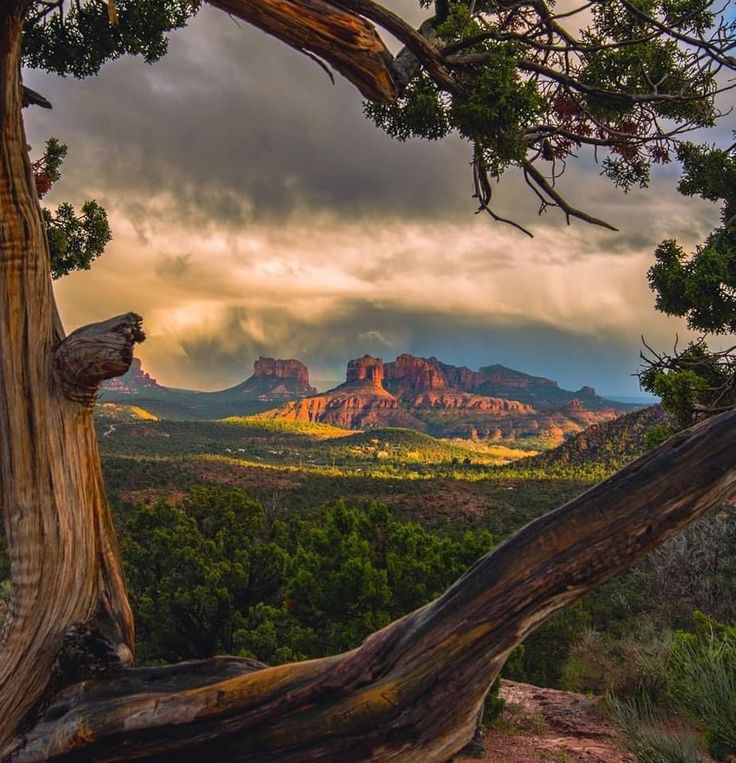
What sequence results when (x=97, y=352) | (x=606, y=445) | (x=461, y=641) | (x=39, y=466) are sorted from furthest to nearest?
(x=606, y=445), (x=39, y=466), (x=97, y=352), (x=461, y=641)

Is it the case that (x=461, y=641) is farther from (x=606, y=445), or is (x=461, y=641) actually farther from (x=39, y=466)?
(x=606, y=445)

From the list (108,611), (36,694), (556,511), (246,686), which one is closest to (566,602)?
(556,511)

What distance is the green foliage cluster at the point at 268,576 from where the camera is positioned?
9258 millimetres

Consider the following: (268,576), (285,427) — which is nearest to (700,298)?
(268,576)

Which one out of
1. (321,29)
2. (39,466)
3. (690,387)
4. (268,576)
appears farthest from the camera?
(268,576)

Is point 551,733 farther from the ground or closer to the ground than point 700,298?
closer to the ground

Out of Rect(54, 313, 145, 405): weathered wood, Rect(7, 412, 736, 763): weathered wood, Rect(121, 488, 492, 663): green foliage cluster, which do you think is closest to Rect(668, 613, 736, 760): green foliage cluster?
Rect(7, 412, 736, 763): weathered wood

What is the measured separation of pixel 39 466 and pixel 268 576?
401 inches

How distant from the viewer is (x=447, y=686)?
6.49 ft

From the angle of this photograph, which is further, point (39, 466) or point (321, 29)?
point (39, 466)

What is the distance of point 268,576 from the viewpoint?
1226cm

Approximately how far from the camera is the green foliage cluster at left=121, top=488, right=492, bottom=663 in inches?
364

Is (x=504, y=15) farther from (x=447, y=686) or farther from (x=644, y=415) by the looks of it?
(x=644, y=415)

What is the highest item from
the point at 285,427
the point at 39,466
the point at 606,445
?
the point at 285,427
